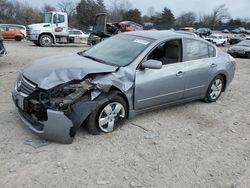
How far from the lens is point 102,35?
18.7 metres

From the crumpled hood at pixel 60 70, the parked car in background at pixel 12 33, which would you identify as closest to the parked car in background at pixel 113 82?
the crumpled hood at pixel 60 70

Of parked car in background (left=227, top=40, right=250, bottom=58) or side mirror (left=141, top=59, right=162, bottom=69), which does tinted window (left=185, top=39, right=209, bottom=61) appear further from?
parked car in background (left=227, top=40, right=250, bottom=58)

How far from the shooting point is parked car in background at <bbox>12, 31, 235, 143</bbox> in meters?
4.09

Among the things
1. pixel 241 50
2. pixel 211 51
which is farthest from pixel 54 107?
pixel 241 50

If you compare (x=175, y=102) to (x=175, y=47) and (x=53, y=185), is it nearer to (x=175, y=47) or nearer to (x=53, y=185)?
(x=175, y=47)

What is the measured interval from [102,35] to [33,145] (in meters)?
15.2

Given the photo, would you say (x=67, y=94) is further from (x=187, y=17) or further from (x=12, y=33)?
(x=187, y=17)

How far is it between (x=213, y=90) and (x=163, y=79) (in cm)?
183

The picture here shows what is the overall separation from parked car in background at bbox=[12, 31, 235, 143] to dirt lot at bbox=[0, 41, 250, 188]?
26cm

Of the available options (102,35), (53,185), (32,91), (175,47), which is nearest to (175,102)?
(175,47)

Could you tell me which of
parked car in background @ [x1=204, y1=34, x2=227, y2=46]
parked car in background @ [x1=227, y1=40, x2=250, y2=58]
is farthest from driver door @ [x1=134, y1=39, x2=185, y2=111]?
parked car in background @ [x1=204, y1=34, x2=227, y2=46]

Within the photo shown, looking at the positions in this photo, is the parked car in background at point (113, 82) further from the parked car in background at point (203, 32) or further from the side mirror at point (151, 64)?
the parked car in background at point (203, 32)

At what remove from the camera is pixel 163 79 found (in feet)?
17.0

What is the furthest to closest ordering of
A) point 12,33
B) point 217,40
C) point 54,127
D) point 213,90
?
point 217,40
point 12,33
point 213,90
point 54,127
